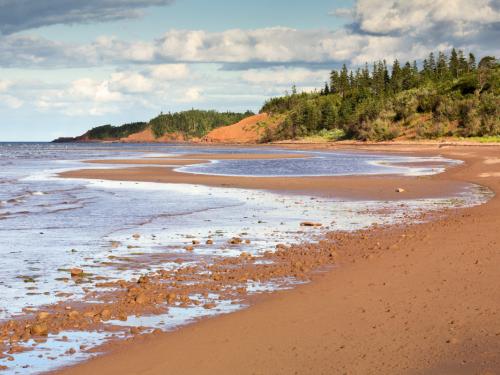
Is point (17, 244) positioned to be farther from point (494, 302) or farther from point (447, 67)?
point (447, 67)

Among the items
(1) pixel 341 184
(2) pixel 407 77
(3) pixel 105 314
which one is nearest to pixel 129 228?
(3) pixel 105 314

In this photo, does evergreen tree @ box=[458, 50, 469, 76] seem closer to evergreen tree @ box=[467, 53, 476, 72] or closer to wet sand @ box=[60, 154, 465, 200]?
evergreen tree @ box=[467, 53, 476, 72]

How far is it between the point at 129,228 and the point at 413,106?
4043 inches

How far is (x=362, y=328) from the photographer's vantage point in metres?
8.70

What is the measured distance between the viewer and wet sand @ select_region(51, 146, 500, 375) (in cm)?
746

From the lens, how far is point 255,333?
8.75 m

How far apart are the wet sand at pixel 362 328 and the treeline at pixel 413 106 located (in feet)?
293

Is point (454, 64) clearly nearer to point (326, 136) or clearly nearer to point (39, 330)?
point (326, 136)

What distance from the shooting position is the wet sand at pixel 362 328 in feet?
24.5

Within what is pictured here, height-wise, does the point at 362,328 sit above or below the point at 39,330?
below

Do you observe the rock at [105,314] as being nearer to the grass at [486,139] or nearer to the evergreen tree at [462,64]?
the grass at [486,139]

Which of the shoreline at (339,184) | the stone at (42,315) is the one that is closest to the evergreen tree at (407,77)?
the shoreline at (339,184)

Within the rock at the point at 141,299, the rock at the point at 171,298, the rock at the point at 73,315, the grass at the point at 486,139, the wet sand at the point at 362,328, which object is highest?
the rock at the point at 73,315

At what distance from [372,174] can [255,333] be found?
34.1m
